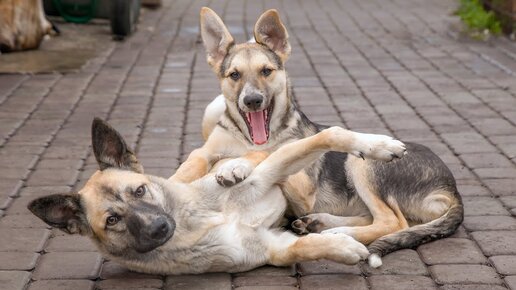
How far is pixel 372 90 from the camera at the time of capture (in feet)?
30.6

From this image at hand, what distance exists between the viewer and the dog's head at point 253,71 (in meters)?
5.67

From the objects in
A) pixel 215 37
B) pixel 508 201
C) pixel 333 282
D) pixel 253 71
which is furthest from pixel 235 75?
pixel 508 201

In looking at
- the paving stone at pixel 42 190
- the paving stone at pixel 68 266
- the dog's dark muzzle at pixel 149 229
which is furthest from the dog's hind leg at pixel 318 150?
the paving stone at pixel 42 190

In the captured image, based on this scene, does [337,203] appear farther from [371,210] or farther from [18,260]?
[18,260]

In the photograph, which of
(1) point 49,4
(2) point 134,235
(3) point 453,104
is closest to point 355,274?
(2) point 134,235

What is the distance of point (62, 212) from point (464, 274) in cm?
211

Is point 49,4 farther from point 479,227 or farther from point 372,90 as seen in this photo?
point 479,227

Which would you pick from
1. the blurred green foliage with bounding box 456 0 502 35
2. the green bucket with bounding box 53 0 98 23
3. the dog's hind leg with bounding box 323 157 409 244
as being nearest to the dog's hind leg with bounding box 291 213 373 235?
the dog's hind leg with bounding box 323 157 409 244

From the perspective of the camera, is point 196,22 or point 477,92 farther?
point 196,22

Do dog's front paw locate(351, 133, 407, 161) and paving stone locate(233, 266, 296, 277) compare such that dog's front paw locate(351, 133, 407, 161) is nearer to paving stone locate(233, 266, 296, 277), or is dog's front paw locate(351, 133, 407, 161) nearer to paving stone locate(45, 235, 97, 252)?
paving stone locate(233, 266, 296, 277)

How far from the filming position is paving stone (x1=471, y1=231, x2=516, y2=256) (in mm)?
5016

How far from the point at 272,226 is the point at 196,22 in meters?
9.22

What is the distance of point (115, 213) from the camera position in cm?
454

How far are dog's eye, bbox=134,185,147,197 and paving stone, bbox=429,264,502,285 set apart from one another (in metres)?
1.57
